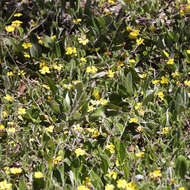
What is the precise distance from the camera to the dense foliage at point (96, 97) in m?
2.27

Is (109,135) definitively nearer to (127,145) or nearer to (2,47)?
(127,145)

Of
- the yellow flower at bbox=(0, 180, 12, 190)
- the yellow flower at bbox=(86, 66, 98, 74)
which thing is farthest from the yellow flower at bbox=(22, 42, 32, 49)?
the yellow flower at bbox=(0, 180, 12, 190)

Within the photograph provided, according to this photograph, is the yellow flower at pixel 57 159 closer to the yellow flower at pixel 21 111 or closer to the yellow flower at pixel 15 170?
the yellow flower at pixel 15 170

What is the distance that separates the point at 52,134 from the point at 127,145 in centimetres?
54

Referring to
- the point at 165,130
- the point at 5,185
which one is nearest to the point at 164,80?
the point at 165,130

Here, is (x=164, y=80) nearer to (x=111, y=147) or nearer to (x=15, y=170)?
(x=111, y=147)

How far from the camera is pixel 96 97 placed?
2.79 m

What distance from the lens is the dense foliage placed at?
7.46ft

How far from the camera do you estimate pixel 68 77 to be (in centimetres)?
287

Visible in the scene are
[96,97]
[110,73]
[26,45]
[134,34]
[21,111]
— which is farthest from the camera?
[134,34]

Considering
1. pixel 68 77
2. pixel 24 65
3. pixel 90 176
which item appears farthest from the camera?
pixel 24 65

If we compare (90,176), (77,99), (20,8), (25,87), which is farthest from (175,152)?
(20,8)

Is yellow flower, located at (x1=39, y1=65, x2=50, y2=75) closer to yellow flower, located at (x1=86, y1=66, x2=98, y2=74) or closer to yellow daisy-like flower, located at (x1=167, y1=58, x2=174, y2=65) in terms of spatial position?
yellow flower, located at (x1=86, y1=66, x2=98, y2=74)

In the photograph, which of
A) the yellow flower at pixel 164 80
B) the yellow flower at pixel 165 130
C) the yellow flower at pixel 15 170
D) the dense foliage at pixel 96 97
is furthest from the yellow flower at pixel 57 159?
the yellow flower at pixel 164 80
